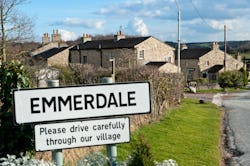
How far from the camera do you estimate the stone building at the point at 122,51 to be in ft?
173

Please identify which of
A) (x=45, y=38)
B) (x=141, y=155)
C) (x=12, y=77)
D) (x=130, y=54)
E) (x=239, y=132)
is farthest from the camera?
(x=45, y=38)

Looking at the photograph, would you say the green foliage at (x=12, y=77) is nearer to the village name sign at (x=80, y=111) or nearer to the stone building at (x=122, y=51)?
the village name sign at (x=80, y=111)

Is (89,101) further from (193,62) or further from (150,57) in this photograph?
(193,62)

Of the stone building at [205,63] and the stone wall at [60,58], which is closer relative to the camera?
the stone wall at [60,58]

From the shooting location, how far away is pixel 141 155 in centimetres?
425

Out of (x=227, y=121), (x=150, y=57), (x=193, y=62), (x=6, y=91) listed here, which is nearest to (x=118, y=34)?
(x=150, y=57)

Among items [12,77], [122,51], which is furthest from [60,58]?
[12,77]

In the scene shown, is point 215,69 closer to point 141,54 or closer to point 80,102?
point 141,54

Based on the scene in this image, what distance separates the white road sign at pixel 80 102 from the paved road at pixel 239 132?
962 cm

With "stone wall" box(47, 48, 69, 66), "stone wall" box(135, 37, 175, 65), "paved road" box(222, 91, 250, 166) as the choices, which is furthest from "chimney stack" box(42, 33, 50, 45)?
"paved road" box(222, 91, 250, 166)

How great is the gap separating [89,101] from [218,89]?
4898 centimetres

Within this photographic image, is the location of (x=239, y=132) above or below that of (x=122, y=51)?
below

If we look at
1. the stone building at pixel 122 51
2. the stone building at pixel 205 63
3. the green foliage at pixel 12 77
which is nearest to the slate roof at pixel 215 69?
the stone building at pixel 205 63

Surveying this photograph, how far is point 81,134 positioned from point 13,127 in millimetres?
2224
